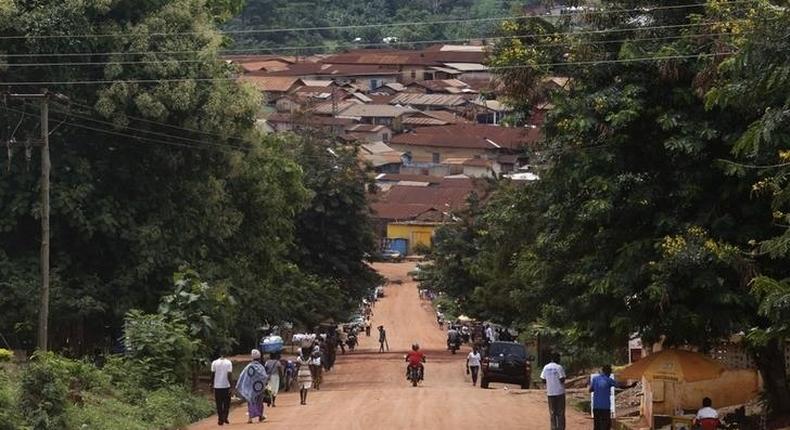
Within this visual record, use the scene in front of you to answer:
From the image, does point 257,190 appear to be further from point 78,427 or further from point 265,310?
point 78,427

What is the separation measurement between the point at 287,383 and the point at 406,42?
454ft

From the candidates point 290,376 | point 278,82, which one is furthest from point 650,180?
point 278,82

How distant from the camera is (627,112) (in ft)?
67.4

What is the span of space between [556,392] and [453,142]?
98.5m

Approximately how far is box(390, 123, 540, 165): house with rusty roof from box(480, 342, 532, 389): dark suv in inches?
3150

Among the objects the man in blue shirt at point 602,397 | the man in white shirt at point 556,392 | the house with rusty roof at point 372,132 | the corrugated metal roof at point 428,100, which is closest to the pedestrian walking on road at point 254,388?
the man in white shirt at point 556,392

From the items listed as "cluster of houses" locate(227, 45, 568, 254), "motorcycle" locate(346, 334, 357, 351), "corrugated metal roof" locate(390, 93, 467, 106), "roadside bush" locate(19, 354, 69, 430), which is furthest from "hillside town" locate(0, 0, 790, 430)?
"corrugated metal roof" locate(390, 93, 467, 106)

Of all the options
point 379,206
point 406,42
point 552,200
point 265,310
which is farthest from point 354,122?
point 552,200

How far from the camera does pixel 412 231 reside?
4190 inches

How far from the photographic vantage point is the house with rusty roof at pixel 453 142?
4715 inches

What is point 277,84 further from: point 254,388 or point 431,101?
point 254,388

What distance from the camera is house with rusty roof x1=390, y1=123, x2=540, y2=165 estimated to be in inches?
4715

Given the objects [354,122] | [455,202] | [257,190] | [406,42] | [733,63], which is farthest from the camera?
[406,42]

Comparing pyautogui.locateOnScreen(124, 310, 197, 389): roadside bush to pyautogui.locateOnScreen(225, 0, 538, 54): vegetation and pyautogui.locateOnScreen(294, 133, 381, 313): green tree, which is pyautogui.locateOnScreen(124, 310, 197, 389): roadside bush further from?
pyautogui.locateOnScreen(225, 0, 538, 54): vegetation
